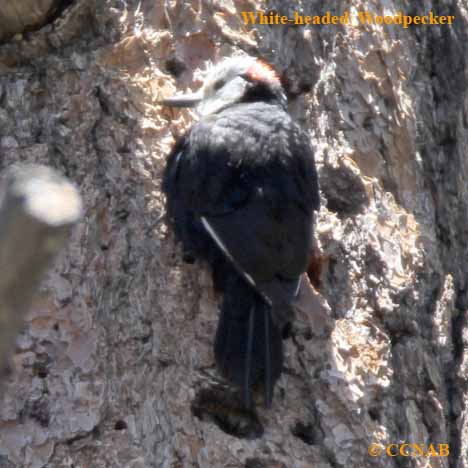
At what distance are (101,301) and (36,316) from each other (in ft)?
0.61

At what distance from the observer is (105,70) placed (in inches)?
112

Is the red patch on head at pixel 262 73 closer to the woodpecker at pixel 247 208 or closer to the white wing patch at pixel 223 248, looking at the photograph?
the woodpecker at pixel 247 208

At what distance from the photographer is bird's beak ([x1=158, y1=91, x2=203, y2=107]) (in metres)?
2.86

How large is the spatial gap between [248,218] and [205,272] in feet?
0.66

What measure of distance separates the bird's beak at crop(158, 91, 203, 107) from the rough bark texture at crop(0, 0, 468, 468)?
0.04 metres

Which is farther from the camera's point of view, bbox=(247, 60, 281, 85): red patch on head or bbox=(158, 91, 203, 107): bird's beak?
bbox=(247, 60, 281, 85): red patch on head

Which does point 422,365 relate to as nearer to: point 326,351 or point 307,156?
point 326,351

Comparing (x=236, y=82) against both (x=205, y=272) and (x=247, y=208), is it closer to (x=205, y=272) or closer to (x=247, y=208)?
(x=247, y=208)

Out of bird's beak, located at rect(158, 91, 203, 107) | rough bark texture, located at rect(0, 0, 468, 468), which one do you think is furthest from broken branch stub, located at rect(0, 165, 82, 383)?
bird's beak, located at rect(158, 91, 203, 107)

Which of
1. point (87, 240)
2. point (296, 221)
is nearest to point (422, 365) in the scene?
point (296, 221)

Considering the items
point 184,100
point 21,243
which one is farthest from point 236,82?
point 21,243

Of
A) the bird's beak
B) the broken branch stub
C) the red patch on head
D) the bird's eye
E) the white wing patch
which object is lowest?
the white wing patch

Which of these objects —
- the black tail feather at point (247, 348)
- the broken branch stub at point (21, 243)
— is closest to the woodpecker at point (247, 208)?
the black tail feather at point (247, 348)

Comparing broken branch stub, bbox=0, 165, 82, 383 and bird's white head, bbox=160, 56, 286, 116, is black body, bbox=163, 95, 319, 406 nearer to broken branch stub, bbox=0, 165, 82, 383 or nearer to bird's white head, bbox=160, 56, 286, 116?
bird's white head, bbox=160, 56, 286, 116
